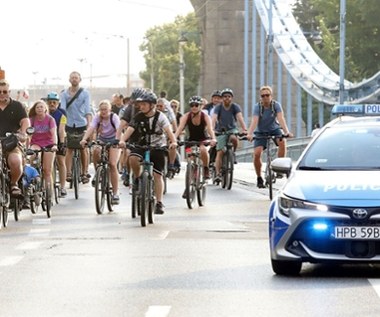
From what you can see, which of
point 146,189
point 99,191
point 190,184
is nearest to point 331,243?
point 146,189

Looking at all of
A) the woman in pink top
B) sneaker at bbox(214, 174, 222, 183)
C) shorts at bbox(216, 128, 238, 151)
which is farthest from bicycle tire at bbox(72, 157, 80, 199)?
sneaker at bbox(214, 174, 222, 183)

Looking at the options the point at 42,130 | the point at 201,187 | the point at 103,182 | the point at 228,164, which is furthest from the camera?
the point at 228,164

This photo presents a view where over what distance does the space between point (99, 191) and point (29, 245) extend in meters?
5.52

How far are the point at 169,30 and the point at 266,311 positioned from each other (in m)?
153

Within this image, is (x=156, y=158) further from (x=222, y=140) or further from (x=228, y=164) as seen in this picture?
(x=222, y=140)

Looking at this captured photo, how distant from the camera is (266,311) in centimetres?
981

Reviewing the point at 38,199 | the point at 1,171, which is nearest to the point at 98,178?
the point at 38,199

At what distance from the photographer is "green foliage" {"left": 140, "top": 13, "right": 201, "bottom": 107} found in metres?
139

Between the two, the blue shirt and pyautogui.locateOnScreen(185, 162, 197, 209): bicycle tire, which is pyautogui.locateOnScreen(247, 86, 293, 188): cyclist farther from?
the blue shirt

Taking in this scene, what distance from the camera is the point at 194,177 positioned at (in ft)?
72.0

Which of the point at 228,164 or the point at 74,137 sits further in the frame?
the point at 228,164

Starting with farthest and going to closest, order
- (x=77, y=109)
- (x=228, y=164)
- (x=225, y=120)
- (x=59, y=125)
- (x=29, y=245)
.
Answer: (x=225, y=120), (x=228, y=164), (x=77, y=109), (x=59, y=125), (x=29, y=245)

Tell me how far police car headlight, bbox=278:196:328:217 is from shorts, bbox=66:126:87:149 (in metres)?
13.5

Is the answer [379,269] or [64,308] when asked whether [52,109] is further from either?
[64,308]
